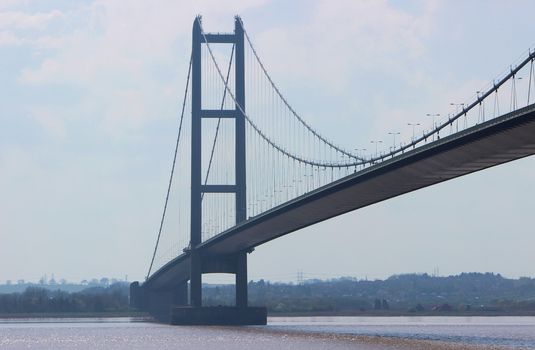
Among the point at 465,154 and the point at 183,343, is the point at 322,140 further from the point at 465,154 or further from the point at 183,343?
the point at 465,154

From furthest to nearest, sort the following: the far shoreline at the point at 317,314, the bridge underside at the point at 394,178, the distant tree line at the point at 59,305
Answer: the distant tree line at the point at 59,305 < the far shoreline at the point at 317,314 < the bridge underside at the point at 394,178

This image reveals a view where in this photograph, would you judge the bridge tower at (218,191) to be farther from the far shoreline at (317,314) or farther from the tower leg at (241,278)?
the far shoreline at (317,314)

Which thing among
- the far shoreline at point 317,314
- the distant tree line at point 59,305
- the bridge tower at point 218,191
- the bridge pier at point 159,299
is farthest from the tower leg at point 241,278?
the distant tree line at point 59,305

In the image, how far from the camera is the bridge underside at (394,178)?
45.6m

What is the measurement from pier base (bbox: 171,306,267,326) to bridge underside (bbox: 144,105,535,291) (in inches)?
102

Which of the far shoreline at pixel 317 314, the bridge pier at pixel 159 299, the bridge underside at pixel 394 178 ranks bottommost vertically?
the far shoreline at pixel 317 314

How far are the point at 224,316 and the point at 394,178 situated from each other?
27.6m

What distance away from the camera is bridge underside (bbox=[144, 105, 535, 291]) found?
1795 inches

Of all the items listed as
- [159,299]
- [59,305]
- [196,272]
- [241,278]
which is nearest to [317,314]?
[59,305]

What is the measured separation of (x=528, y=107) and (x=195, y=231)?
139 ft

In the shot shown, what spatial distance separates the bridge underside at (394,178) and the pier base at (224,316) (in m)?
2.60

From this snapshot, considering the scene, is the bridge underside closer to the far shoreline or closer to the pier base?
the pier base

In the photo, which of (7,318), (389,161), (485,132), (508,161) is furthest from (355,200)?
(7,318)

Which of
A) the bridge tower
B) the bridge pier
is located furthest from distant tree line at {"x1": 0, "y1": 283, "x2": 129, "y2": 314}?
the bridge tower
